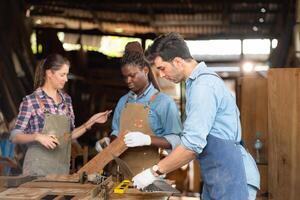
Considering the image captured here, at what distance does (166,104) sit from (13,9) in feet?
15.5

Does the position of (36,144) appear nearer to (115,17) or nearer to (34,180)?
(34,180)

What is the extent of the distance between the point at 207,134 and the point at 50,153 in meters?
1.67

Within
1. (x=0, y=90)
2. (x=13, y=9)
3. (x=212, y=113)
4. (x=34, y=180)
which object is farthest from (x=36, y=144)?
(x=13, y=9)

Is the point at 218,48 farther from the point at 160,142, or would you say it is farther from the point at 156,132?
the point at 160,142

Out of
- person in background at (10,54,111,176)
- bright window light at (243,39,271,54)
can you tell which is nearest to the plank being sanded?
person in background at (10,54,111,176)

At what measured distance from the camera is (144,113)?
3977mm

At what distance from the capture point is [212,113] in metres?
2.82

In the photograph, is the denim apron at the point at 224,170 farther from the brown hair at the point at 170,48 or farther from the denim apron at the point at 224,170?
the brown hair at the point at 170,48

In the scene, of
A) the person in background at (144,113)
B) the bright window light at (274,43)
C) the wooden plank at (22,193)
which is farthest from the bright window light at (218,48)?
the wooden plank at (22,193)

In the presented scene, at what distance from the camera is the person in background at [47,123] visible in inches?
154

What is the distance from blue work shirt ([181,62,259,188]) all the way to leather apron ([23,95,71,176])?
1.41 meters

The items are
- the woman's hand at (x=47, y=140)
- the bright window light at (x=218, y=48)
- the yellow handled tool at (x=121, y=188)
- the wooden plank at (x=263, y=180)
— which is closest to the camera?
the yellow handled tool at (x=121, y=188)

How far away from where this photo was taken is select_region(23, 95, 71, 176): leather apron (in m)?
3.99

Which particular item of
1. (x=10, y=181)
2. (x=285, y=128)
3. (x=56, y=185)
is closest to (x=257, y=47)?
(x=285, y=128)
